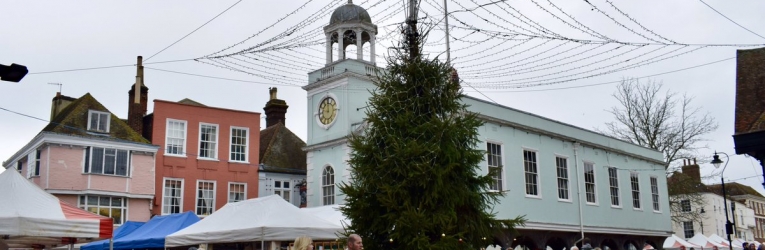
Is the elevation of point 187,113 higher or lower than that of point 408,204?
higher

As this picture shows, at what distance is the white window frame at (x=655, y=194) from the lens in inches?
1318

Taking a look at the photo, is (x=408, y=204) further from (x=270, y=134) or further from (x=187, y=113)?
(x=270, y=134)

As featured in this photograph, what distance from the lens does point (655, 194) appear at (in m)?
33.7

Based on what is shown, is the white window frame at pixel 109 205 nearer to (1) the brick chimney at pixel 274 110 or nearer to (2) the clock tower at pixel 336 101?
(2) the clock tower at pixel 336 101

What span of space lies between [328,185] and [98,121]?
9746 millimetres

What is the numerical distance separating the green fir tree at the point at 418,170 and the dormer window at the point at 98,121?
62.9ft

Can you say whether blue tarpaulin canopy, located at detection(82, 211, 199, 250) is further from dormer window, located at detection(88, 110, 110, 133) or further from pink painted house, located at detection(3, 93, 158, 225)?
dormer window, located at detection(88, 110, 110, 133)

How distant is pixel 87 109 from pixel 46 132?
2522 millimetres

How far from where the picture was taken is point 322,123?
2778 cm

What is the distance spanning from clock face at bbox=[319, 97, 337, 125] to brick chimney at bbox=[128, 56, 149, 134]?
27.0 ft

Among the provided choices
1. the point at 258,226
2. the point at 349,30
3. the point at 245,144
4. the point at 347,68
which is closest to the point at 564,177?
the point at 347,68

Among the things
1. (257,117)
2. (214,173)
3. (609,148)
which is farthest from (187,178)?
(609,148)

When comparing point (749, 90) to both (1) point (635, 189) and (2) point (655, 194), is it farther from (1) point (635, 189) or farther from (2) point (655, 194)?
(2) point (655, 194)

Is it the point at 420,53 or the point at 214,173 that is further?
the point at 214,173
